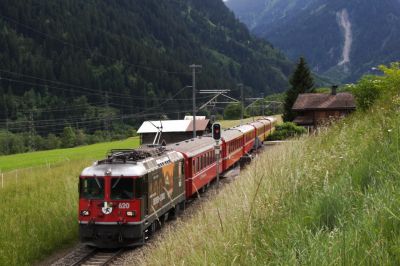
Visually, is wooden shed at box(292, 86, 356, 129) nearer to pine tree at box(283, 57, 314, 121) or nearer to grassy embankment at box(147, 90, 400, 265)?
pine tree at box(283, 57, 314, 121)

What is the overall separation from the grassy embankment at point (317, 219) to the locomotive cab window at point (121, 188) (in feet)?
20.4

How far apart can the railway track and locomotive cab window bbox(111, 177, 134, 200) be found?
1.70 m

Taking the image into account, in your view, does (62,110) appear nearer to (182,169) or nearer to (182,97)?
(182,97)

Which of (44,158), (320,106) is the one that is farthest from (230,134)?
(320,106)

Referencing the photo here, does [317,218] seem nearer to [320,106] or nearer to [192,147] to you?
[192,147]

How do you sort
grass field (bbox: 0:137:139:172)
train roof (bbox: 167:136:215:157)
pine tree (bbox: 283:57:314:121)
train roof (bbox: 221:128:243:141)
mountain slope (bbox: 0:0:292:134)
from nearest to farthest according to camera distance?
train roof (bbox: 167:136:215:157) < train roof (bbox: 221:128:243:141) < grass field (bbox: 0:137:139:172) < pine tree (bbox: 283:57:314:121) < mountain slope (bbox: 0:0:292:134)

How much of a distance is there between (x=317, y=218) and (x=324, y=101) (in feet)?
189

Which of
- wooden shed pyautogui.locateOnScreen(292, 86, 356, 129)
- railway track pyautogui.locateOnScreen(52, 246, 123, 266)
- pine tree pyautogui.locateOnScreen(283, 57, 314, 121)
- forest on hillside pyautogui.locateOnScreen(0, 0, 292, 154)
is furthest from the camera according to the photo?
forest on hillside pyautogui.locateOnScreen(0, 0, 292, 154)

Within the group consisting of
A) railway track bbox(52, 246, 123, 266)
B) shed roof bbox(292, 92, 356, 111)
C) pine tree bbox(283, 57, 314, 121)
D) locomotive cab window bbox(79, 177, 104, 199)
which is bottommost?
railway track bbox(52, 246, 123, 266)

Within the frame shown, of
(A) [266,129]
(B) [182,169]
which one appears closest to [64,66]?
(A) [266,129]

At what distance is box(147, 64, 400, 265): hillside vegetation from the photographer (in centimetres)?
460

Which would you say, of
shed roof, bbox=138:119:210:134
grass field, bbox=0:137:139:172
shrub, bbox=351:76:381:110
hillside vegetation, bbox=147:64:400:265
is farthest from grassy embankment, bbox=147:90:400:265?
shed roof, bbox=138:119:210:134

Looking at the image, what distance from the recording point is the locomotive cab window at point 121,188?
15688mm

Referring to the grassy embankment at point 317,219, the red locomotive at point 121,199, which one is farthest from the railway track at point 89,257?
the grassy embankment at point 317,219
